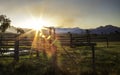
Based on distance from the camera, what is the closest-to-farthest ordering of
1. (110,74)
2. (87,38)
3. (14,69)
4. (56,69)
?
(110,74) < (56,69) < (14,69) < (87,38)

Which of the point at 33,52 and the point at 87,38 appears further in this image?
the point at 87,38

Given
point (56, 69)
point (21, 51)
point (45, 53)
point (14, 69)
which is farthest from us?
point (21, 51)

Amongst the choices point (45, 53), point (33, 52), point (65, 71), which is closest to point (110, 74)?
point (65, 71)

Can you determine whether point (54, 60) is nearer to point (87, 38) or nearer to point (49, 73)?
point (49, 73)

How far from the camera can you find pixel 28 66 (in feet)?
43.5

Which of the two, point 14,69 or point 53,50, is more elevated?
point 53,50

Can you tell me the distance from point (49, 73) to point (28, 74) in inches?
44.8

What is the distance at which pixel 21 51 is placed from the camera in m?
22.2

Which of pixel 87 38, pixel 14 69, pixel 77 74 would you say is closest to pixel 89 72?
pixel 77 74

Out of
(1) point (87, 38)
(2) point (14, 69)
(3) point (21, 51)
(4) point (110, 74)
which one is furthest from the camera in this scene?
(1) point (87, 38)

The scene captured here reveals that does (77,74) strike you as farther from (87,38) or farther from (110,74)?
(87,38)

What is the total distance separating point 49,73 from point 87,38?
2439 centimetres

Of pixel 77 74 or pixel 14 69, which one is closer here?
pixel 77 74

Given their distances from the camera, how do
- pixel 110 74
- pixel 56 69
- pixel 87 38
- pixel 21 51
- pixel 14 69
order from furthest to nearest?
pixel 87 38 < pixel 21 51 < pixel 14 69 < pixel 56 69 < pixel 110 74
